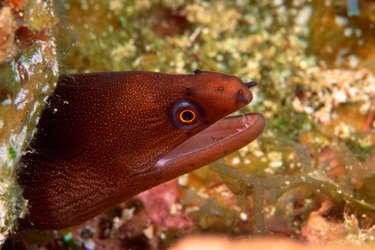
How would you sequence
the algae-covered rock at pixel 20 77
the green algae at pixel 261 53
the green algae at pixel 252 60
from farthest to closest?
1. the green algae at pixel 261 53
2. the green algae at pixel 252 60
3. the algae-covered rock at pixel 20 77

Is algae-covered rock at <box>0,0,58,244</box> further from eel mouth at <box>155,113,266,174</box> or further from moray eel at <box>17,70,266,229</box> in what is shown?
eel mouth at <box>155,113,266,174</box>

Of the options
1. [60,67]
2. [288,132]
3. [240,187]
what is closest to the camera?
[60,67]

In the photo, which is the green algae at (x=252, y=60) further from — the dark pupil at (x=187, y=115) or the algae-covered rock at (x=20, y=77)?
the algae-covered rock at (x=20, y=77)

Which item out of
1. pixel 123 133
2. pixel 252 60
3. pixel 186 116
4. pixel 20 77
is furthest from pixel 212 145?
pixel 252 60

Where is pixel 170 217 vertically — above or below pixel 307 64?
below

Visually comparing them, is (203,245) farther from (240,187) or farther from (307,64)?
(307,64)

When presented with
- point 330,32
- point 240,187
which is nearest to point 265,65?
point 330,32

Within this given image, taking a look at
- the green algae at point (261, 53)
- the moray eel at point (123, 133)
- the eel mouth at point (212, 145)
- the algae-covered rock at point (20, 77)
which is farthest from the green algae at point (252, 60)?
the algae-covered rock at point (20, 77)
